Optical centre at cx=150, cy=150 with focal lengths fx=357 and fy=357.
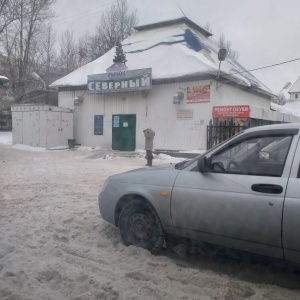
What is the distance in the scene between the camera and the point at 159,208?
13.7ft

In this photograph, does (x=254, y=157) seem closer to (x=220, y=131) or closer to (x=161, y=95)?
(x=220, y=131)

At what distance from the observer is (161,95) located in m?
18.1

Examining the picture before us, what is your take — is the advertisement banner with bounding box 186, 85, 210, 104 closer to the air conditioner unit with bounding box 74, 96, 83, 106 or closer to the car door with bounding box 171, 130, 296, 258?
the air conditioner unit with bounding box 74, 96, 83, 106

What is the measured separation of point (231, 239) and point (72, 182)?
21.6ft

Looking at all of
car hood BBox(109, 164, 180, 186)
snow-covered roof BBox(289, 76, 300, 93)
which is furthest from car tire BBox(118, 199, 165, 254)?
snow-covered roof BBox(289, 76, 300, 93)

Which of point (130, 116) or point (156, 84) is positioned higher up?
point (156, 84)

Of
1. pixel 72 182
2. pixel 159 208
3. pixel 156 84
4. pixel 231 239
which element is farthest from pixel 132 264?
pixel 156 84

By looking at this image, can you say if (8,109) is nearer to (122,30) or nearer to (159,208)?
(122,30)

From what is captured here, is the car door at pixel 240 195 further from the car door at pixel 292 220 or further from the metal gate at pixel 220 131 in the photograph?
the metal gate at pixel 220 131

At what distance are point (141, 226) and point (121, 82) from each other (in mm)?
14958

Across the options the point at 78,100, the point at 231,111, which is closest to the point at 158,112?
the point at 231,111

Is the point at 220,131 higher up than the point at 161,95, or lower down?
lower down

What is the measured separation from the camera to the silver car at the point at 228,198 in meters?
3.31

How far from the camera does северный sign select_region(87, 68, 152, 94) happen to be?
17797mm
